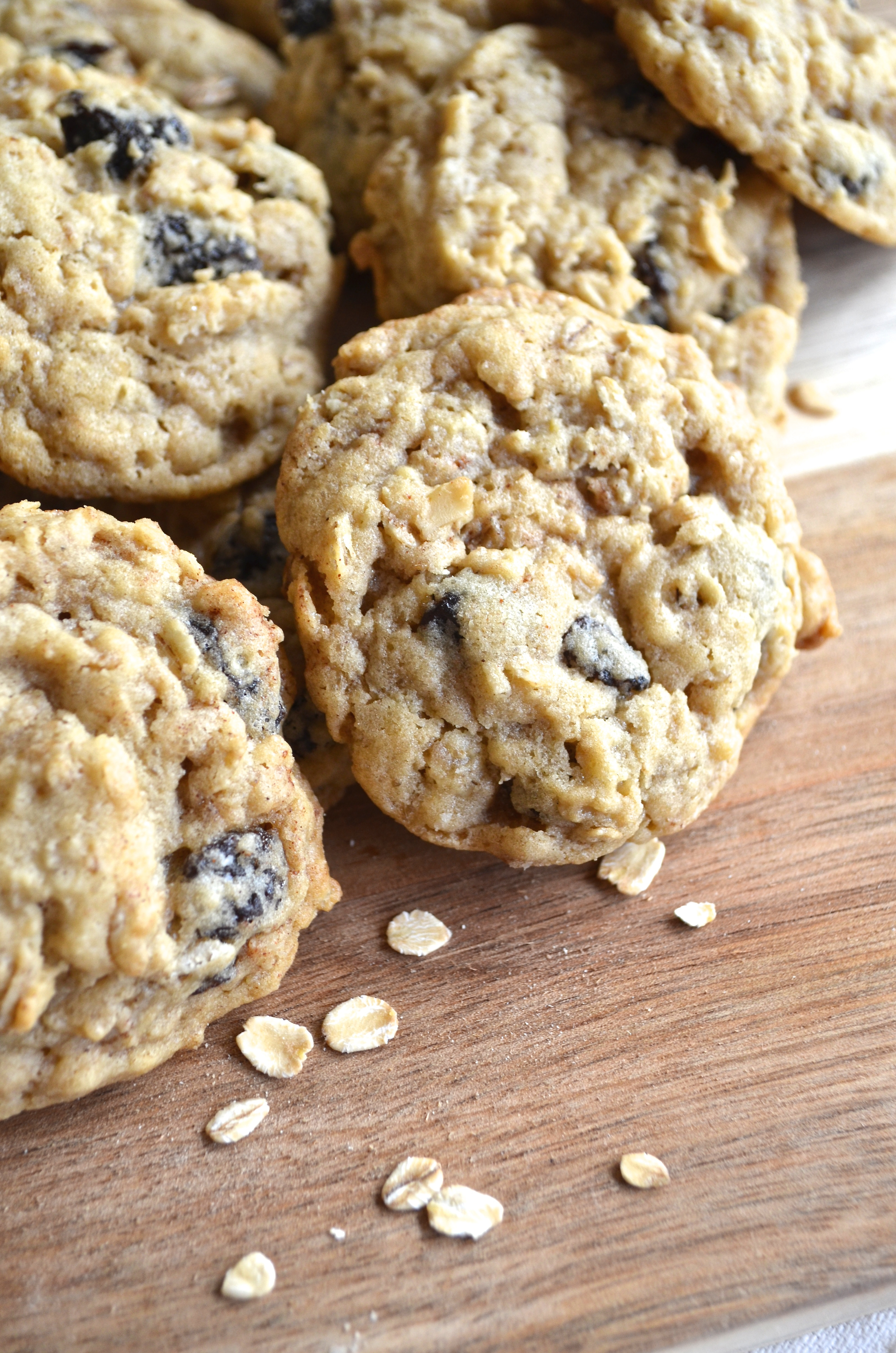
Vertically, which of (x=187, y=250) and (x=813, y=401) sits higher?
(x=813, y=401)

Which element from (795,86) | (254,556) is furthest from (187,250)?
(795,86)

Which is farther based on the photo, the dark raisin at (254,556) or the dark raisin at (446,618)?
the dark raisin at (254,556)

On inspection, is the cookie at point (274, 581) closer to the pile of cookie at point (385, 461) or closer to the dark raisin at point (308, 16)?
the pile of cookie at point (385, 461)

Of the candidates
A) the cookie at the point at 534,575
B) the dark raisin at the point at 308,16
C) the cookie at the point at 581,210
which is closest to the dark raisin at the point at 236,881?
the cookie at the point at 534,575

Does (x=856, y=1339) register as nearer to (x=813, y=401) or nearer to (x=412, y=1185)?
(x=412, y=1185)

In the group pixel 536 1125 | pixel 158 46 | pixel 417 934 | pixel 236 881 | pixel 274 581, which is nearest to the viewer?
pixel 236 881

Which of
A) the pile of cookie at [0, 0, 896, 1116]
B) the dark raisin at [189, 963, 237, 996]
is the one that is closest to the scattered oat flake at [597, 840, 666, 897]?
the pile of cookie at [0, 0, 896, 1116]

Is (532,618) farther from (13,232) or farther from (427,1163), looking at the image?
(13,232)
